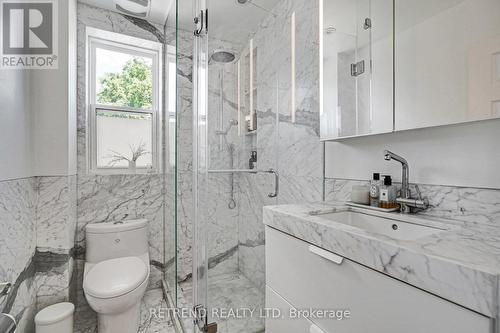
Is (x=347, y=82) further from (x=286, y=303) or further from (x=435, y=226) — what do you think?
(x=286, y=303)

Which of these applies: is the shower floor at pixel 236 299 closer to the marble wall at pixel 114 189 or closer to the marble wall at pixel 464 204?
the marble wall at pixel 464 204

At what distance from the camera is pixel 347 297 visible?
72 cm

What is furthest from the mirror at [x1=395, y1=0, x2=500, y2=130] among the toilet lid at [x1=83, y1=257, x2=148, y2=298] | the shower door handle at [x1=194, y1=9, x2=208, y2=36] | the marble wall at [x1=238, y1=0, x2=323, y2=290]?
the toilet lid at [x1=83, y1=257, x2=148, y2=298]

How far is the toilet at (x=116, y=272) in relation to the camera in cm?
A: 151

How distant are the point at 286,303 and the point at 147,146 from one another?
6.57 feet

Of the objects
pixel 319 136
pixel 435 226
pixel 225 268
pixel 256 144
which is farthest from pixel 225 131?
pixel 435 226

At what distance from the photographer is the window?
224 cm

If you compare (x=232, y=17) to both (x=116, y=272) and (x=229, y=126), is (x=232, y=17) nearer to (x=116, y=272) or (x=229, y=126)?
(x=229, y=126)

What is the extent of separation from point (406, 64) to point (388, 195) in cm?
54

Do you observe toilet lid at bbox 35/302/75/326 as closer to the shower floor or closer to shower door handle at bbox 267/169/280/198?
the shower floor

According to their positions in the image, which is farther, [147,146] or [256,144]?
[147,146]

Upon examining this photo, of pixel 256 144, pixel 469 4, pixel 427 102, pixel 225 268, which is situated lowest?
pixel 225 268

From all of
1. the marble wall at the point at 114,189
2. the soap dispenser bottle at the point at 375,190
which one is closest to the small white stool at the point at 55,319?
the marble wall at the point at 114,189

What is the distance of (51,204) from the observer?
172 cm
